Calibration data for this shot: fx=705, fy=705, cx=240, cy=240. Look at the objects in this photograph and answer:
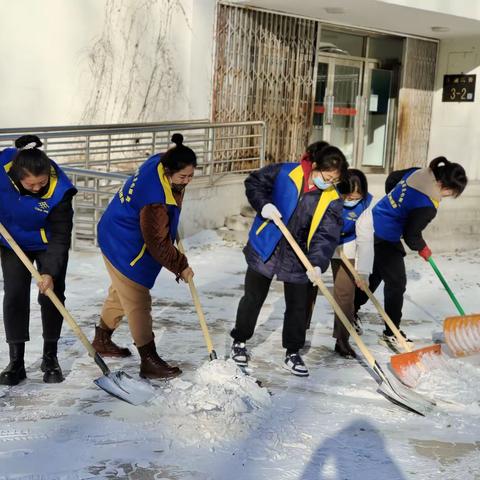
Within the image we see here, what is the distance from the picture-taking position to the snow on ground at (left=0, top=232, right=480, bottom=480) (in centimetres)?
317

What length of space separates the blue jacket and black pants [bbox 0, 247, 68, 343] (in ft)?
3.85

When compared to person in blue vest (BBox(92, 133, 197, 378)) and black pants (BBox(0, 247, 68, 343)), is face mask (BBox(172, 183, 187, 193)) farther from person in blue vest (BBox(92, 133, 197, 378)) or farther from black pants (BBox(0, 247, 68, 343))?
black pants (BBox(0, 247, 68, 343))

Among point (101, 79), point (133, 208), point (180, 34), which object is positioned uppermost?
point (180, 34)

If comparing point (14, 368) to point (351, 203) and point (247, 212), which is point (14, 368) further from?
point (247, 212)

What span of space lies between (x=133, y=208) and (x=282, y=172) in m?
0.93

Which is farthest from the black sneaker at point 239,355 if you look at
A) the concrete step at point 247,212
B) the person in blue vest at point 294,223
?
the concrete step at point 247,212

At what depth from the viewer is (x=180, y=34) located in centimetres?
1045

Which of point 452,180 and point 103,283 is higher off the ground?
point 452,180

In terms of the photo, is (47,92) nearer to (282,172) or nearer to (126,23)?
(126,23)

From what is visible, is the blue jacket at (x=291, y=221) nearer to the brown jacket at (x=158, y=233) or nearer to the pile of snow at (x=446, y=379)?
the brown jacket at (x=158, y=233)

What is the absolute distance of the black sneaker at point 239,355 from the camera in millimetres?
4496

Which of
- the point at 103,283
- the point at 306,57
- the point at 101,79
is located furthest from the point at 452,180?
the point at 306,57

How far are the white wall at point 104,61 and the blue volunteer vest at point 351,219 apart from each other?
20.1 ft

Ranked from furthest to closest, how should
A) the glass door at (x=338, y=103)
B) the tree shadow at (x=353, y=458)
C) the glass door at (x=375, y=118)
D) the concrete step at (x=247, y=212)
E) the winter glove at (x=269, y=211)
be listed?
1. the glass door at (x=375, y=118)
2. the glass door at (x=338, y=103)
3. the concrete step at (x=247, y=212)
4. the winter glove at (x=269, y=211)
5. the tree shadow at (x=353, y=458)
